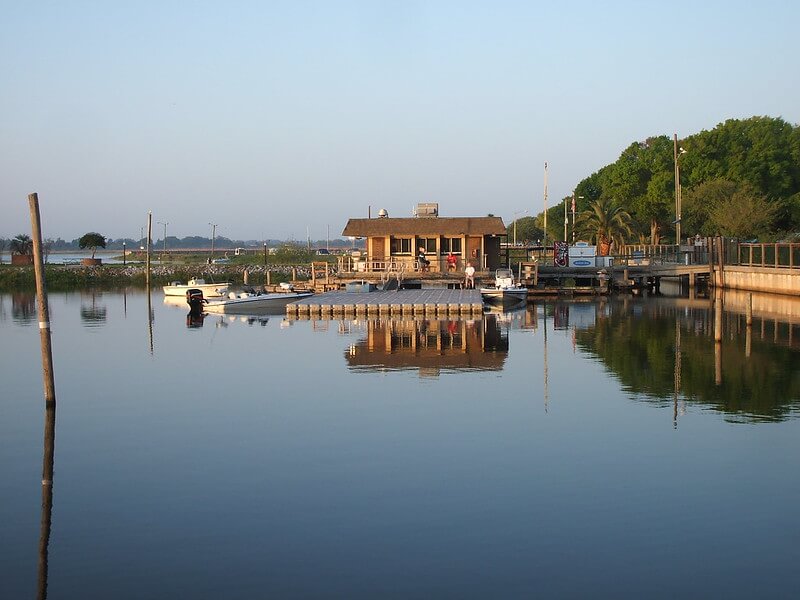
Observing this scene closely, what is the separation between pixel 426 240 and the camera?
197 ft

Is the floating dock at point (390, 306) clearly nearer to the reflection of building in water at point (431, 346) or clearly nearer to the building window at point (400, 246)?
the reflection of building in water at point (431, 346)

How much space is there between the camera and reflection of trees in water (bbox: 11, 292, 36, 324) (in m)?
51.6

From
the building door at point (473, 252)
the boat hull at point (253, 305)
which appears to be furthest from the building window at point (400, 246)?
the boat hull at point (253, 305)

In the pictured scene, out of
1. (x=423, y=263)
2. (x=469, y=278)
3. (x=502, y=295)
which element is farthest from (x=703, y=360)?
(x=423, y=263)

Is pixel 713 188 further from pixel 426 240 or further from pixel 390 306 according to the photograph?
pixel 390 306

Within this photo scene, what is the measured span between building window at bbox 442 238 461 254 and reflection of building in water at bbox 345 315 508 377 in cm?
1712

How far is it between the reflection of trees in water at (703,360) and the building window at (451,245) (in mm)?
16253

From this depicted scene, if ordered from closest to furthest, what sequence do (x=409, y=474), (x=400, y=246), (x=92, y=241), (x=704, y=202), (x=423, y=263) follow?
(x=409, y=474), (x=423, y=263), (x=400, y=246), (x=704, y=202), (x=92, y=241)

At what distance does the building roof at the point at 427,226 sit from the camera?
58.8 meters

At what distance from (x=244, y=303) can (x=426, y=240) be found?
13983 mm

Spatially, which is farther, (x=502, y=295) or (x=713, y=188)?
(x=713, y=188)

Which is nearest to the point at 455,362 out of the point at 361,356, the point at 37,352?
the point at 361,356

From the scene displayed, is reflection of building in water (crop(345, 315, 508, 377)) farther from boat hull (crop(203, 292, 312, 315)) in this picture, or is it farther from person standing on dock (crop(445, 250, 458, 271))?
person standing on dock (crop(445, 250, 458, 271))

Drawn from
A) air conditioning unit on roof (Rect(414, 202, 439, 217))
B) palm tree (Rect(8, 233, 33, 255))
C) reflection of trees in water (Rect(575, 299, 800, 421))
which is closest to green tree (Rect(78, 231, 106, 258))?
palm tree (Rect(8, 233, 33, 255))
